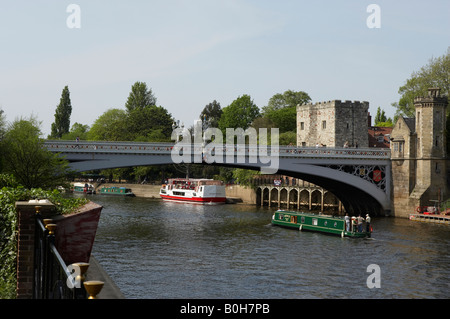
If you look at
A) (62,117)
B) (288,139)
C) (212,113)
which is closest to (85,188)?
(62,117)

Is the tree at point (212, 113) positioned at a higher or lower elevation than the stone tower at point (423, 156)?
higher

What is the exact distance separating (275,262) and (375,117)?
112 metres

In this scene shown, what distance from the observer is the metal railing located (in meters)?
6.75

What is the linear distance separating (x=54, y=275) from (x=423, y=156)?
5207cm

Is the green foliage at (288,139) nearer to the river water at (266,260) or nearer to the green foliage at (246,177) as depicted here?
the green foliage at (246,177)

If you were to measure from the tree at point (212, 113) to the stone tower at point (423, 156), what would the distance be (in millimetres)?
68167

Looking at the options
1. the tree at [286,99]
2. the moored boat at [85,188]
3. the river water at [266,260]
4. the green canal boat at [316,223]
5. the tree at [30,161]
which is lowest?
the river water at [266,260]

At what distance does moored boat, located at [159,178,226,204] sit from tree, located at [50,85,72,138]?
45682 millimetres

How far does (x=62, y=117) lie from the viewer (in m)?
126

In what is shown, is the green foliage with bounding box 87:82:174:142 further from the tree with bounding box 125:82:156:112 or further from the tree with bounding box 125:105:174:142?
the tree with bounding box 125:82:156:112

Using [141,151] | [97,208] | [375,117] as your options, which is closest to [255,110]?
[375,117]

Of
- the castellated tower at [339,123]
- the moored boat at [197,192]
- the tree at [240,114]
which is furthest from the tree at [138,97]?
the castellated tower at [339,123]

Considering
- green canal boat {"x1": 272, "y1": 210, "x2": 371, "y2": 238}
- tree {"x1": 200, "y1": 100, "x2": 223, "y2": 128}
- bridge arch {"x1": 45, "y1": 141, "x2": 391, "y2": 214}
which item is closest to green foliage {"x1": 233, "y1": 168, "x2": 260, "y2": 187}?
bridge arch {"x1": 45, "y1": 141, "x2": 391, "y2": 214}

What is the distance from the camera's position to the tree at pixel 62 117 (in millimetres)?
125312
